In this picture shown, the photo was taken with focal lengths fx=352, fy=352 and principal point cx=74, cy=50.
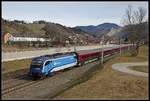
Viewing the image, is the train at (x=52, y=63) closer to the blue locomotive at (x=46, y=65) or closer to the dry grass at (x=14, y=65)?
the blue locomotive at (x=46, y=65)

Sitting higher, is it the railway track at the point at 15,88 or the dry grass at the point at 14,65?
the dry grass at the point at 14,65

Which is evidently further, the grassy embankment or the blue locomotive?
the blue locomotive

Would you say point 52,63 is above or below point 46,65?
above

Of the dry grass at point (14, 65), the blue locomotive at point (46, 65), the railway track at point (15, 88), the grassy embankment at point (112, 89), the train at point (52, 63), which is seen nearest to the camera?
the grassy embankment at point (112, 89)

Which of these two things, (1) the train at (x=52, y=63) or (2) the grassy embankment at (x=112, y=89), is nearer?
(2) the grassy embankment at (x=112, y=89)

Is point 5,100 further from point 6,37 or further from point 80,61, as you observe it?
point 6,37

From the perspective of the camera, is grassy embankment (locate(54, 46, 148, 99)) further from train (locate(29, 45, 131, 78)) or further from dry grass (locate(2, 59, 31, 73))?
dry grass (locate(2, 59, 31, 73))

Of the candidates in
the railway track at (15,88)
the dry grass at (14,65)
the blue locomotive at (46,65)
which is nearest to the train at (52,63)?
the blue locomotive at (46,65)

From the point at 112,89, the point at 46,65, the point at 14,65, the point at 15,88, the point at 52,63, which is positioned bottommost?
the point at 15,88

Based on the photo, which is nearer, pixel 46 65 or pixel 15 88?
pixel 15 88

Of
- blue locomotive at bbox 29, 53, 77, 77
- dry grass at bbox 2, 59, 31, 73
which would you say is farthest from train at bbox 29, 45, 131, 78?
dry grass at bbox 2, 59, 31, 73

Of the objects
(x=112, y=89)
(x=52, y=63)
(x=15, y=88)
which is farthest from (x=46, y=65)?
(x=112, y=89)

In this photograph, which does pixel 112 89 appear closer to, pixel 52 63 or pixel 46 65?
pixel 46 65

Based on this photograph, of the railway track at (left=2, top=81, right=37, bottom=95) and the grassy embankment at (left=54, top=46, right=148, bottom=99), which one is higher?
the grassy embankment at (left=54, top=46, right=148, bottom=99)
